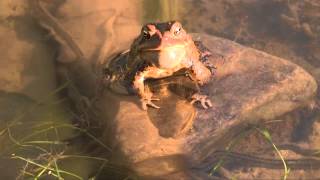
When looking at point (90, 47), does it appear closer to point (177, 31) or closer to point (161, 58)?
point (161, 58)

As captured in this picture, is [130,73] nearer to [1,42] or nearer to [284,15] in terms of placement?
[1,42]

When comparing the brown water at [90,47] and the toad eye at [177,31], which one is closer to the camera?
the toad eye at [177,31]

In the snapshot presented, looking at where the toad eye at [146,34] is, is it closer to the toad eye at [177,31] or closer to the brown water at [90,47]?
the toad eye at [177,31]

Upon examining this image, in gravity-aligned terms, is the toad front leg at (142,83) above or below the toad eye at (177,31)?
below

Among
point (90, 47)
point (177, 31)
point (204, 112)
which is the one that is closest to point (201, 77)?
point (204, 112)

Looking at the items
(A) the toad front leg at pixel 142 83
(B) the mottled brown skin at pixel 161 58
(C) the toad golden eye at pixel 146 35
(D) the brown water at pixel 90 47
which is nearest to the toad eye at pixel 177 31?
(B) the mottled brown skin at pixel 161 58

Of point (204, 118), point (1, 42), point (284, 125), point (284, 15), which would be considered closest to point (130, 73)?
point (204, 118)

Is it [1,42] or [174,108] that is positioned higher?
[1,42]
